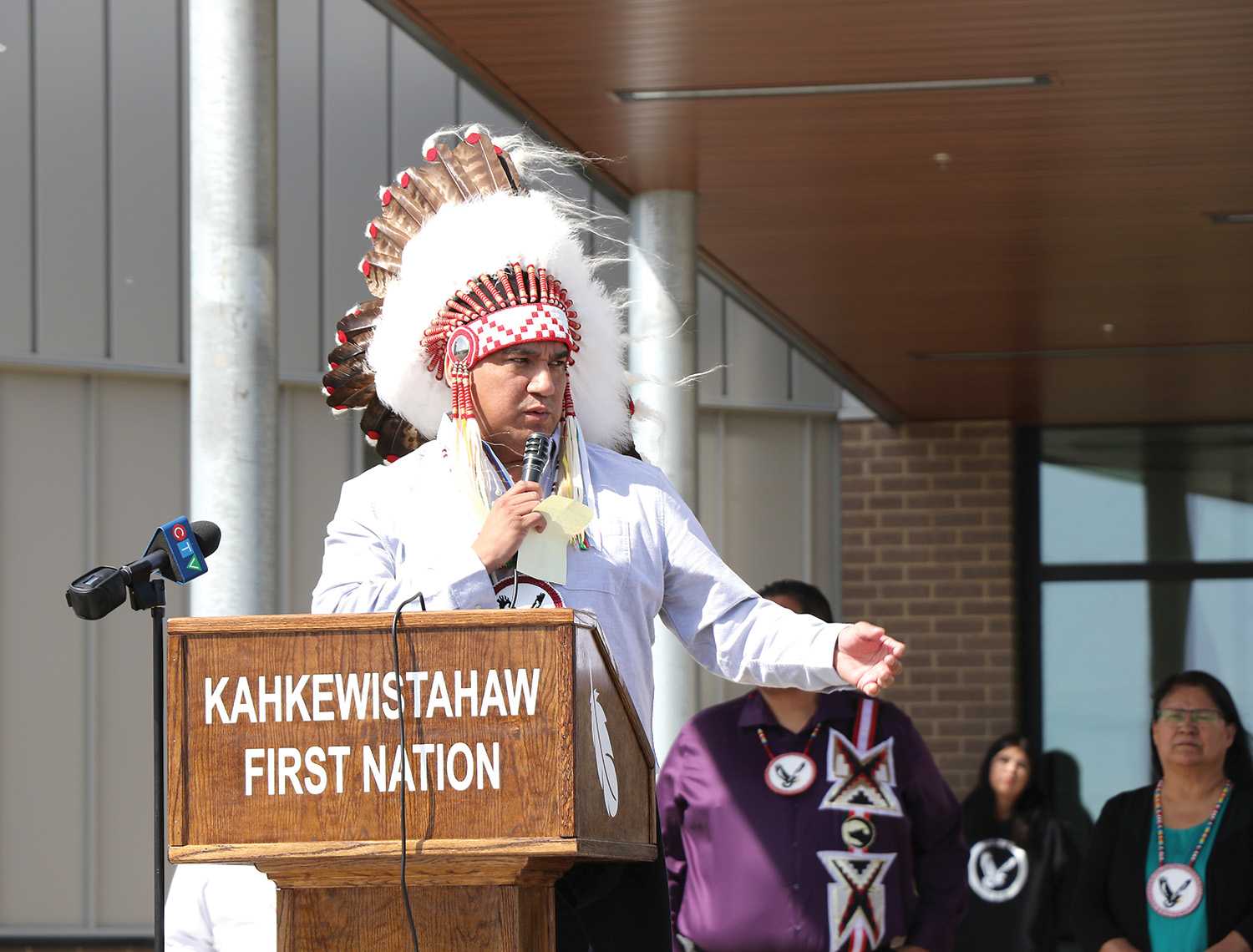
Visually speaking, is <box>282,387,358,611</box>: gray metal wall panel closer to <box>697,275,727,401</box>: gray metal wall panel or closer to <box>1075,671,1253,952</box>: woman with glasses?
<box>697,275,727,401</box>: gray metal wall panel

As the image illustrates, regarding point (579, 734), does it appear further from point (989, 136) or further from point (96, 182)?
point (96, 182)

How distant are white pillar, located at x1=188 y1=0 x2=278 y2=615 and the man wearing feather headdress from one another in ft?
2.29

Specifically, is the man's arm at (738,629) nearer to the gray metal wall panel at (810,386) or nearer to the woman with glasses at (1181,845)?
the woman with glasses at (1181,845)

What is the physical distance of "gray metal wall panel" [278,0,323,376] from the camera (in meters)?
8.95

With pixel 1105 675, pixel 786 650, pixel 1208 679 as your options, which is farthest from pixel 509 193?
pixel 1105 675

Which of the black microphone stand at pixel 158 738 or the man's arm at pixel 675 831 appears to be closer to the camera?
the black microphone stand at pixel 158 738

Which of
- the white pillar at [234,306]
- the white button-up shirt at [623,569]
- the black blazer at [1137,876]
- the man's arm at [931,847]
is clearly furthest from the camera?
the black blazer at [1137,876]

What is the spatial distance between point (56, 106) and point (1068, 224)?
4143mm

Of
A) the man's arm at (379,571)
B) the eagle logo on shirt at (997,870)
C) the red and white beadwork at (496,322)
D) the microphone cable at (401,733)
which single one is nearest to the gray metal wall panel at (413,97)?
the eagle logo on shirt at (997,870)

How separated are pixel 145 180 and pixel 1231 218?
4413 millimetres

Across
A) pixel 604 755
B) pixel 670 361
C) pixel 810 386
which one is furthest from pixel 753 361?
pixel 604 755

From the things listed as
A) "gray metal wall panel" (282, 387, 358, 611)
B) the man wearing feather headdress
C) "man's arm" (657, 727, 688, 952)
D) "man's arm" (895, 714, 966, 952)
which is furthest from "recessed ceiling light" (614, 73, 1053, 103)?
"gray metal wall panel" (282, 387, 358, 611)

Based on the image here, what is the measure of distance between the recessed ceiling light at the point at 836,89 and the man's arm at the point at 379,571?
2.98m

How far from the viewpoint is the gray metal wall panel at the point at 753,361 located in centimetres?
1049
